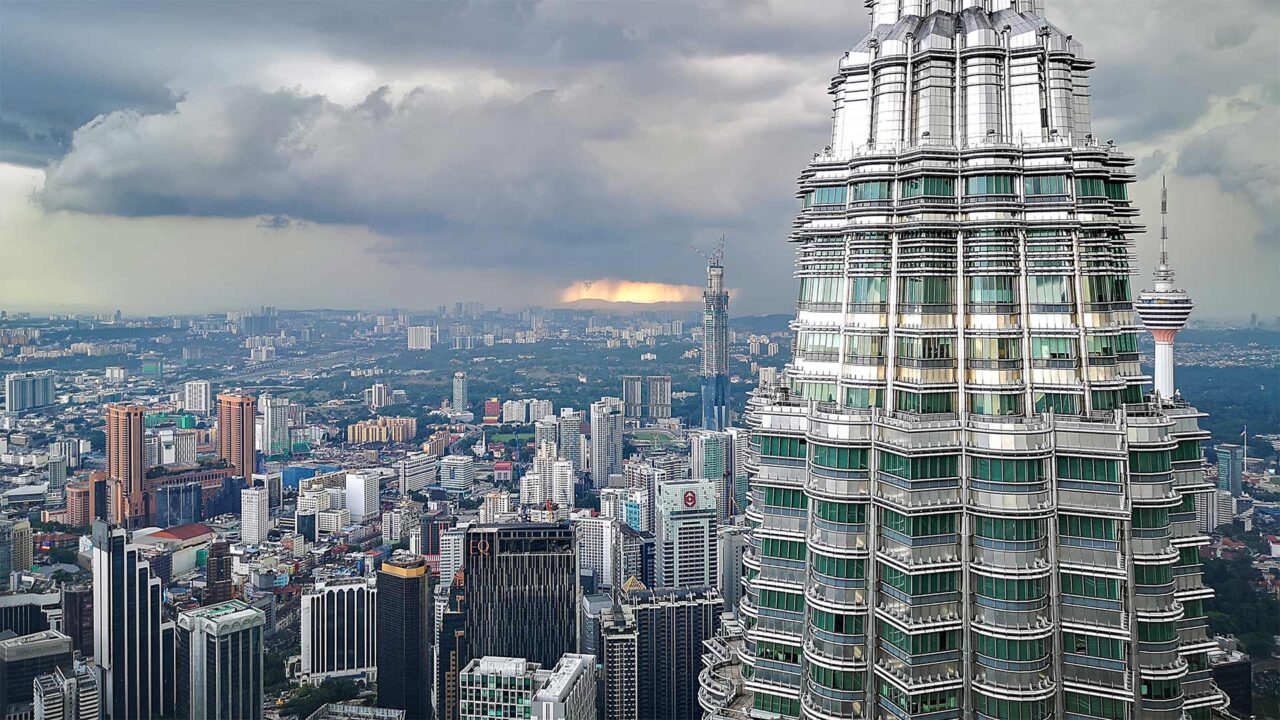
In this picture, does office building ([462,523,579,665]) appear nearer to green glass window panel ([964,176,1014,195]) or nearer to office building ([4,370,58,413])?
green glass window panel ([964,176,1014,195])

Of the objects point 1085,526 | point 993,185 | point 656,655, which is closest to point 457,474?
point 656,655

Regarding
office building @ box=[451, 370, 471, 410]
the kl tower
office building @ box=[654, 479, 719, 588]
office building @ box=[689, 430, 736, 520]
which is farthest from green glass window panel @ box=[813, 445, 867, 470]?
office building @ box=[451, 370, 471, 410]

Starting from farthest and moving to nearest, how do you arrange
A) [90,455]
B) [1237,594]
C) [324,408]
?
[324,408], [90,455], [1237,594]

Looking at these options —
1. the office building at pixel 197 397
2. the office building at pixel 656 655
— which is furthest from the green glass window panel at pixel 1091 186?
the office building at pixel 197 397

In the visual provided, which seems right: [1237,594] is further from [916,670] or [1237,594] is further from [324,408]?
[324,408]

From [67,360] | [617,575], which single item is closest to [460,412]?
[67,360]

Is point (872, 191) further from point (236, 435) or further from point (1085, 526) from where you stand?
point (236, 435)

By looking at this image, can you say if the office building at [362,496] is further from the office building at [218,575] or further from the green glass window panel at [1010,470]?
the green glass window panel at [1010,470]
